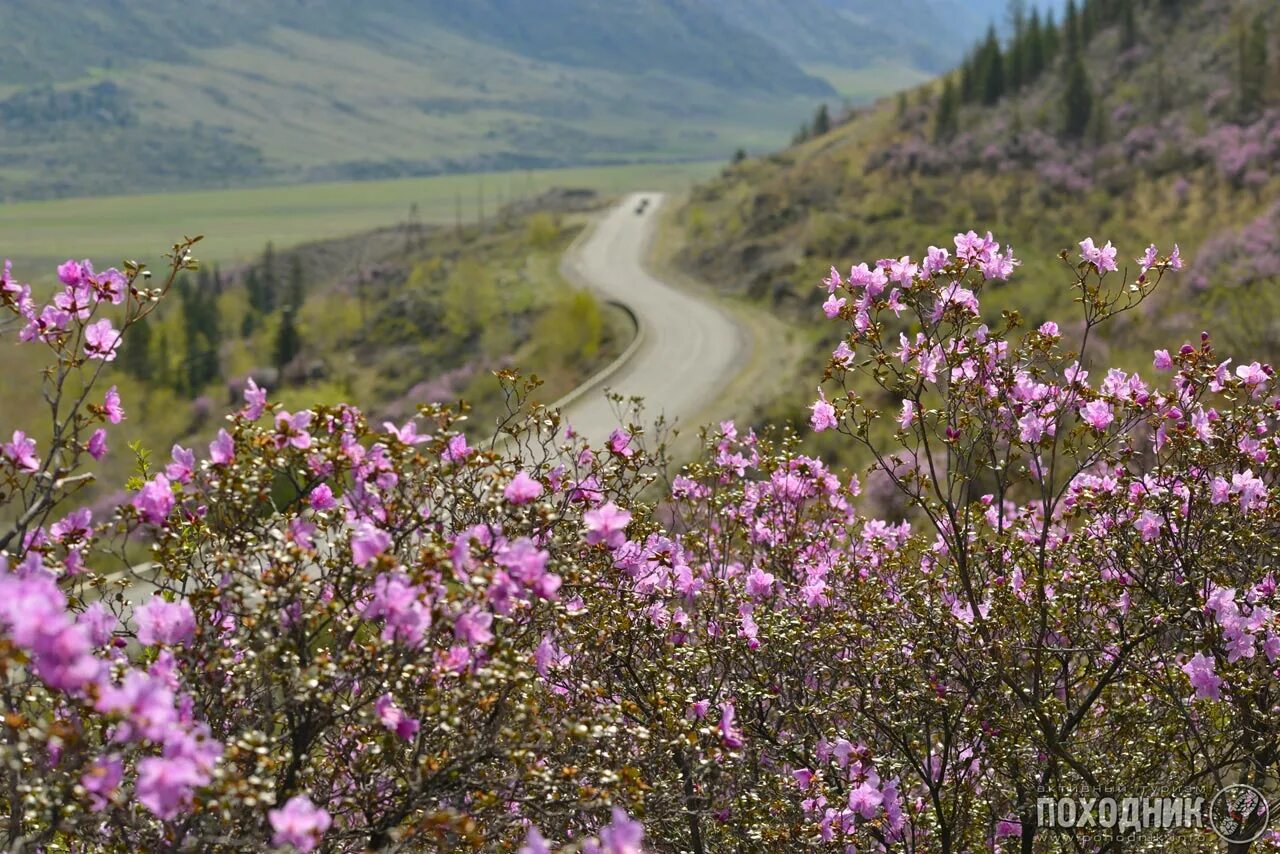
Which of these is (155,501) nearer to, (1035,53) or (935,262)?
(935,262)

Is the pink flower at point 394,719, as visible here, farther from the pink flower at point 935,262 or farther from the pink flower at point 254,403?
the pink flower at point 935,262

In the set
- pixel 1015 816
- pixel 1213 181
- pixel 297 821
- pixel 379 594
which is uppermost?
pixel 1213 181

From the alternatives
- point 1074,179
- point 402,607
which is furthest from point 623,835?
point 1074,179

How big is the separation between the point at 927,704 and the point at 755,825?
49.8 inches

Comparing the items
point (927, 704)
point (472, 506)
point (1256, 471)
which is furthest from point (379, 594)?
point (1256, 471)

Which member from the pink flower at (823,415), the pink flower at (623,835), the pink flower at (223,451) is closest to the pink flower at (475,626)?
the pink flower at (623,835)

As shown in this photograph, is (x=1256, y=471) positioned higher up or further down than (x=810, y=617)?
higher up

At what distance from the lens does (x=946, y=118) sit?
7412 cm

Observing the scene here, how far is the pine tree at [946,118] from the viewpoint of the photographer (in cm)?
7369

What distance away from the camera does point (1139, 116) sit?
6300cm

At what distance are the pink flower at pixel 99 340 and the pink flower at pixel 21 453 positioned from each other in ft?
1.88

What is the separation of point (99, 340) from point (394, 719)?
2.80 meters

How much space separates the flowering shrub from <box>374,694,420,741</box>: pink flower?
2 centimetres

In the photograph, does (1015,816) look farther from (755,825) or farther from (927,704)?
(755,825)
